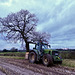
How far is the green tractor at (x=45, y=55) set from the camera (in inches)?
353

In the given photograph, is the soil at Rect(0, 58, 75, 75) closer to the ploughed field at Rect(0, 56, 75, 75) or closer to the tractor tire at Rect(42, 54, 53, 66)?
the ploughed field at Rect(0, 56, 75, 75)

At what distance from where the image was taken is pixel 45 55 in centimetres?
934

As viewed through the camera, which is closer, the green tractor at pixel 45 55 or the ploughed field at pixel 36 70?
the ploughed field at pixel 36 70

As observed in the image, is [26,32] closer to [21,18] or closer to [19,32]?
[19,32]

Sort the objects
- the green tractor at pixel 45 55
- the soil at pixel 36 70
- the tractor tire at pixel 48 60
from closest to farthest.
A: the soil at pixel 36 70 < the tractor tire at pixel 48 60 < the green tractor at pixel 45 55

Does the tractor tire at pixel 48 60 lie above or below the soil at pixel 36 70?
above

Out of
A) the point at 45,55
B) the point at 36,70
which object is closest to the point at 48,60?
the point at 45,55

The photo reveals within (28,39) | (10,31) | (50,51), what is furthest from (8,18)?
(50,51)

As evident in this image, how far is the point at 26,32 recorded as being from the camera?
70.2ft

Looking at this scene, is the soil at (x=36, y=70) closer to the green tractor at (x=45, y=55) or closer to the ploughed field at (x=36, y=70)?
the ploughed field at (x=36, y=70)

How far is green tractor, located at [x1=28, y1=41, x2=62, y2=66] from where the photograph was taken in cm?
897

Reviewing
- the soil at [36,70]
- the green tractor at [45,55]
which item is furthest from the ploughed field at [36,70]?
the green tractor at [45,55]

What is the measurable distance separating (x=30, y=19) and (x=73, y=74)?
679 inches

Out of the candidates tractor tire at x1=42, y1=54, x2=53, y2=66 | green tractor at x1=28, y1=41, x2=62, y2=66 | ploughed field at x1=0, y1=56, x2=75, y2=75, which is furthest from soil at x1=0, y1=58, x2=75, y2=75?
green tractor at x1=28, y1=41, x2=62, y2=66
